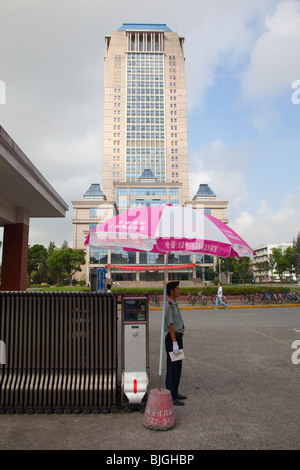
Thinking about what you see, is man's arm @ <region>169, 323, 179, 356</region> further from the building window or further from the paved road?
the building window

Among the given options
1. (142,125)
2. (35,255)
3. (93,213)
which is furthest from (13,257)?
(142,125)

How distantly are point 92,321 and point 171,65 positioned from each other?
118 meters

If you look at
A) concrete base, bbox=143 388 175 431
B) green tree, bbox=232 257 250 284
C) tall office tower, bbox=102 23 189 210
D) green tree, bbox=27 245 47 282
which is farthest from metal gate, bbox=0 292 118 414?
tall office tower, bbox=102 23 189 210

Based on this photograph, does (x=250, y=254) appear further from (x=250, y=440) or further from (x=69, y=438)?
(x=69, y=438)

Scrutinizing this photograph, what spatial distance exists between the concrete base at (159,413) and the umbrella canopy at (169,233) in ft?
6.16

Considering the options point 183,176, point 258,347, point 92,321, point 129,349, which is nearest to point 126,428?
point 129,349

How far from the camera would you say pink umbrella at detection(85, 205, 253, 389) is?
4.26 metres

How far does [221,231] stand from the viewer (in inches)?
182

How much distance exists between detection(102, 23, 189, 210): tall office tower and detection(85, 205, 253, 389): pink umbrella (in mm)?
91184

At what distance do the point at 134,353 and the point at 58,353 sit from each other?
102 centimetres

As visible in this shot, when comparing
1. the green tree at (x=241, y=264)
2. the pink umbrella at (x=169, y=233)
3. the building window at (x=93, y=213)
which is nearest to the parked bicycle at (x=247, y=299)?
the pink umbrella at (x=169, y=233)

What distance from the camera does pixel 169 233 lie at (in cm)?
417

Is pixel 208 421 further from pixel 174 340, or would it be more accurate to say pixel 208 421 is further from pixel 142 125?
pixel 142 125

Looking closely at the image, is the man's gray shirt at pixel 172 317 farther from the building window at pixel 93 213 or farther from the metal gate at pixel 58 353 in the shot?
the building window at pixel 93 213
